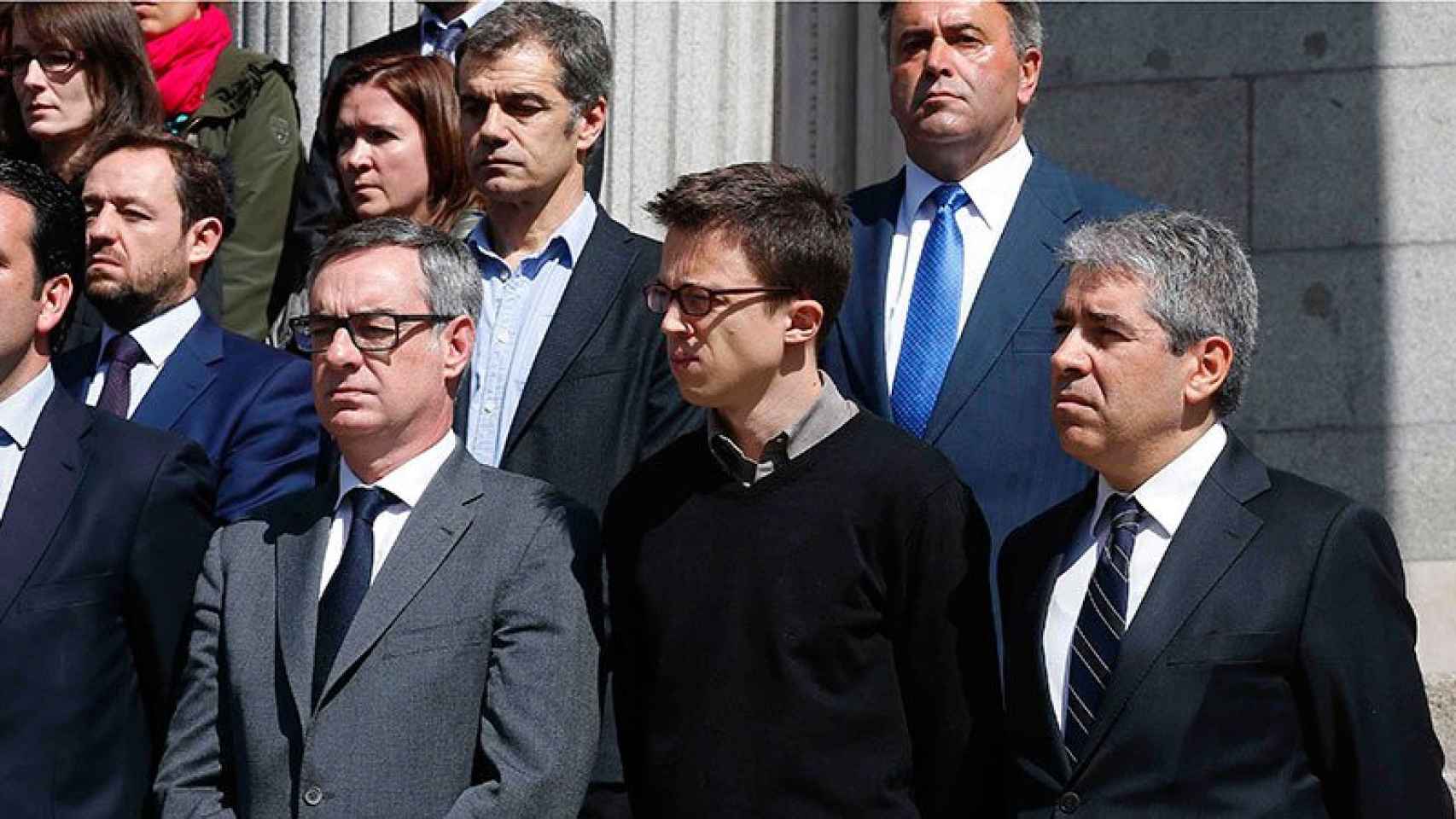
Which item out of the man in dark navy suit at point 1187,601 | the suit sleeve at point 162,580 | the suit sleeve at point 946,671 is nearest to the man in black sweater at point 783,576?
the suit sleeve at point 946,671

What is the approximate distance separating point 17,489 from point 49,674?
37 cm

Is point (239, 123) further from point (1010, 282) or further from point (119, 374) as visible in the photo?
point (1010, 282)

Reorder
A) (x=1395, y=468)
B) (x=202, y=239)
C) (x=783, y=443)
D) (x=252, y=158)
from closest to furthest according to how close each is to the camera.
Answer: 1. (x=783, y=443)
2. (x=202, y=239)
3. (x=252, y=158)
4. (x=1395, y=468)

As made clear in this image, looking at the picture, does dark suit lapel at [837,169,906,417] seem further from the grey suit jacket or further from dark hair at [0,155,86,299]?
dark hair at [0,155,86,299]

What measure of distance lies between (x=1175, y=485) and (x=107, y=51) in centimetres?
318

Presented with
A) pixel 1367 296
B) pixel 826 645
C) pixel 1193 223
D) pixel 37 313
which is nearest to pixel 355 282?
pixel 37 313

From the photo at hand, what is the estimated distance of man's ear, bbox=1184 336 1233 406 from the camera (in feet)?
15.4

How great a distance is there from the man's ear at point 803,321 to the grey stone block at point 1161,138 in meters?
2.64

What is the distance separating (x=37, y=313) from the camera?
543cm

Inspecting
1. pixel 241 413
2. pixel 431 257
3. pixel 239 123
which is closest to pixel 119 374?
pixel 241 413

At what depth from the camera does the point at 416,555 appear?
4.98 metres

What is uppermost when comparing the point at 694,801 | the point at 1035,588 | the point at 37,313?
the point at 37,313

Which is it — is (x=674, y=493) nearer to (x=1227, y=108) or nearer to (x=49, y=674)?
(x=49, y=674)

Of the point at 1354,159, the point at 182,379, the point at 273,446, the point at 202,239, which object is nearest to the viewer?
the point at 273,446
